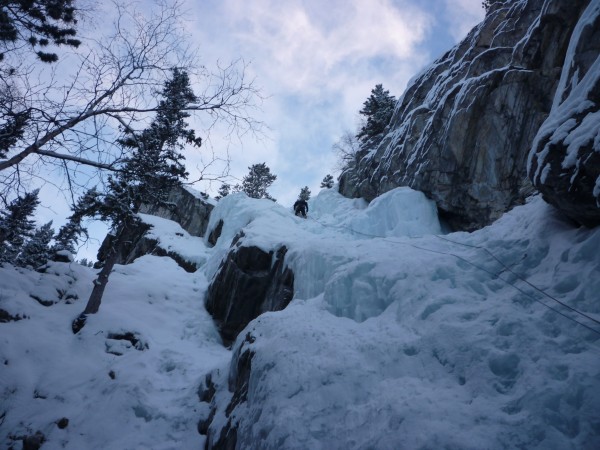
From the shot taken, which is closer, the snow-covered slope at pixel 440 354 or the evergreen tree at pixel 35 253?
the snow-covered slope at pixel 440 354

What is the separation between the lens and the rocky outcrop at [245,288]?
11.2 m

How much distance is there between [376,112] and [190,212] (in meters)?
17.8

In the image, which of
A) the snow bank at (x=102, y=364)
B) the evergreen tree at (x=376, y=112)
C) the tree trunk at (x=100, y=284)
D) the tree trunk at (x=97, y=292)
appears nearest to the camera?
the snow bank at (x=102, y=364)

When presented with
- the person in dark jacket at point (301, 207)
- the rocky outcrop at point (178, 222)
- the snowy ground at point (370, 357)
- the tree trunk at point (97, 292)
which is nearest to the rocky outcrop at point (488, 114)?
the person in dark jacket at point (301, 207)

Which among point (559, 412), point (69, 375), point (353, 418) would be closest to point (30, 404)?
point (69, 375)

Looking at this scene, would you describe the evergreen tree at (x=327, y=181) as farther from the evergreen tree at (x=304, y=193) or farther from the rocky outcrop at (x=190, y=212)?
the rocky outcrop at (x=190, y=212)

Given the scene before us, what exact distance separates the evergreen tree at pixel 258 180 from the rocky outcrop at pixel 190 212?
17.6 ft

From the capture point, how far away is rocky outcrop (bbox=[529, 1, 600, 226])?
4152 millimetres

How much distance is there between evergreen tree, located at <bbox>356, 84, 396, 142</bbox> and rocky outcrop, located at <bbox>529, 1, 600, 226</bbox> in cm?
2106

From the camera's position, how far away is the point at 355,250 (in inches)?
352

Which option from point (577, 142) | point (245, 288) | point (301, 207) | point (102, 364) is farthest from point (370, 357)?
point (301, 207)

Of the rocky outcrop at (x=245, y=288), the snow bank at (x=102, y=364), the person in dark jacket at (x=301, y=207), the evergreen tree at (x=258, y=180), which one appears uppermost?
the evergreen tree at (x=258, y=180)

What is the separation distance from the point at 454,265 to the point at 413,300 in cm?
128

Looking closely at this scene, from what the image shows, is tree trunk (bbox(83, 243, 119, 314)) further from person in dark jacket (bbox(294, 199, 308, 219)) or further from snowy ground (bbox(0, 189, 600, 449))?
person in dark jacket (bbox(294, 199, 308, 219))
